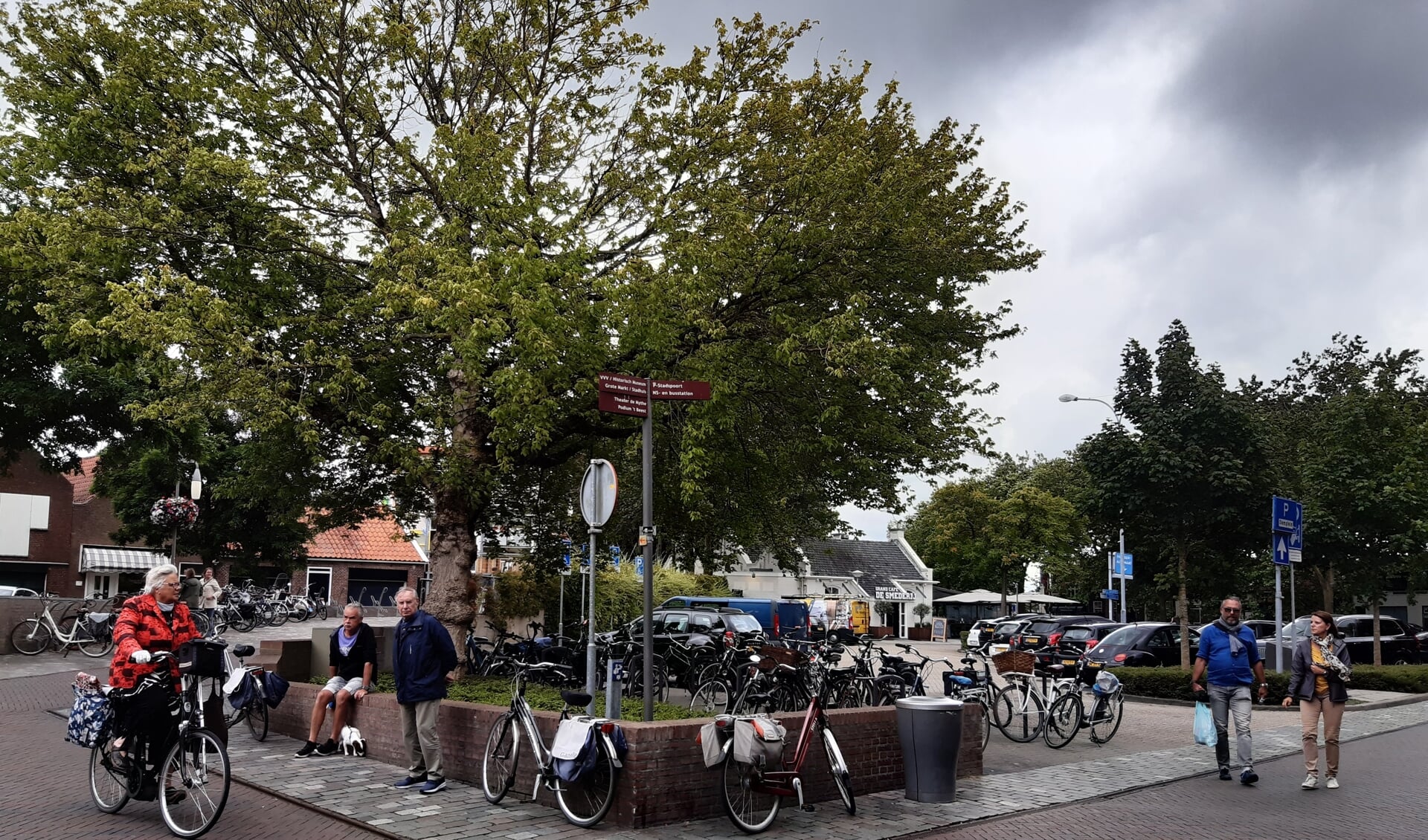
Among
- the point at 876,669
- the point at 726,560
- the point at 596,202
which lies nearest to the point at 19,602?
the point at 726,560

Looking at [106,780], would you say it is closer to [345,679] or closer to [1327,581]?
[345,679]

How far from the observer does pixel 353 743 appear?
416 inches

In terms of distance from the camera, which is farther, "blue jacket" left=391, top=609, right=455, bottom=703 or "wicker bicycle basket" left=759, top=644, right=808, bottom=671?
"wicker bicycle basket" left=759, top=644, right=808, bottom=671

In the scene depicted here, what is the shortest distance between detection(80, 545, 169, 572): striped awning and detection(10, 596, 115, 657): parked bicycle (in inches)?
805

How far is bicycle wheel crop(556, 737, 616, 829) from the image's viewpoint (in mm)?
7562

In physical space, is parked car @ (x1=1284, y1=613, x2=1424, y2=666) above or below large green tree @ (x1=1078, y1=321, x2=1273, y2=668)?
below

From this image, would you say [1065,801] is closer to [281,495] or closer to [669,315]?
[669,315]

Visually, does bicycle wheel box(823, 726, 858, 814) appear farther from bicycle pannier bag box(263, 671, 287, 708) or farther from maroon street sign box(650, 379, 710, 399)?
bicycle pannier bag box(263, 671, 287, 708)

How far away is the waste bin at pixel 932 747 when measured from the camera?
9070 millimetres

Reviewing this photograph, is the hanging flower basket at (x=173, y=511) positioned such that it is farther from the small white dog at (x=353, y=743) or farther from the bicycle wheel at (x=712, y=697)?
the bicycle wheel at (x=712, y=697)

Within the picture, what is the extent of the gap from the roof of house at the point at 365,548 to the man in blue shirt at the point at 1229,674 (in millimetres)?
42379

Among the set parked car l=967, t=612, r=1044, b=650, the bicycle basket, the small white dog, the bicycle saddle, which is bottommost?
parked car l=967, t=612, r=1044, b=650

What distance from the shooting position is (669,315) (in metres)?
12.2

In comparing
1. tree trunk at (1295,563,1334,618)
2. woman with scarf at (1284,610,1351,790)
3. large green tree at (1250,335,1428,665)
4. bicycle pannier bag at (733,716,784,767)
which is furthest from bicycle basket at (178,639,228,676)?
tree trunk at (1295,563,1334,618)
